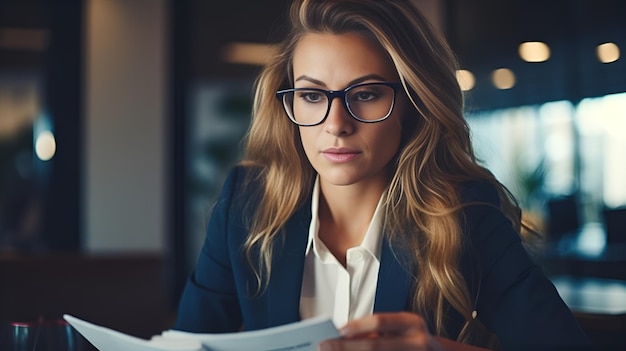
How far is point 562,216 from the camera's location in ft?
12.9

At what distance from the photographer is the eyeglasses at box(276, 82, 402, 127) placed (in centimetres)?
158

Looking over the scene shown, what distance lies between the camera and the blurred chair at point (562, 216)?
3848 mm

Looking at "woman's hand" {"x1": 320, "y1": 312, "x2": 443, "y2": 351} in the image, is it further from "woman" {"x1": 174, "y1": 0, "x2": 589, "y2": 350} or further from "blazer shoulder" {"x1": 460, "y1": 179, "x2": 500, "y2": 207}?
"blazer shoulder" {"x1": 460, "y1": 179, "x2": 500, "y2": 207}

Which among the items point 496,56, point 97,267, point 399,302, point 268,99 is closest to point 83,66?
point 97,267

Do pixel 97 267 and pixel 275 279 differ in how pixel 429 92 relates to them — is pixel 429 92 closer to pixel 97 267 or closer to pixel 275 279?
pixel 275 279

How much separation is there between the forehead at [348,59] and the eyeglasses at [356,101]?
0.09 ft

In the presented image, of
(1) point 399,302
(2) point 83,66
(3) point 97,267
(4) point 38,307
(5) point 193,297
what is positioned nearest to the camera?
(1) point 399,302

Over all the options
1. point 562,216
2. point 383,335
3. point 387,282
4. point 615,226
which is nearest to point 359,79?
point 387,282

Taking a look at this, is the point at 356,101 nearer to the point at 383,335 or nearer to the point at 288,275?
the point at 288,275

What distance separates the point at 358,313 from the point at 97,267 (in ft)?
9.30

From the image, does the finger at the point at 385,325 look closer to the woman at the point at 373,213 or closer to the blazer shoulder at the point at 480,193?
the woman at the point at 373,213

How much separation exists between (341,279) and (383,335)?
454mm

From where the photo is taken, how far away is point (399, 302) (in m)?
1.58

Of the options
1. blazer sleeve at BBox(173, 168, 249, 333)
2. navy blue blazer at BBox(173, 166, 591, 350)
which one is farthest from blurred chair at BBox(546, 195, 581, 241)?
blazer sleeve at BBox(173, 168, 249, 333)
